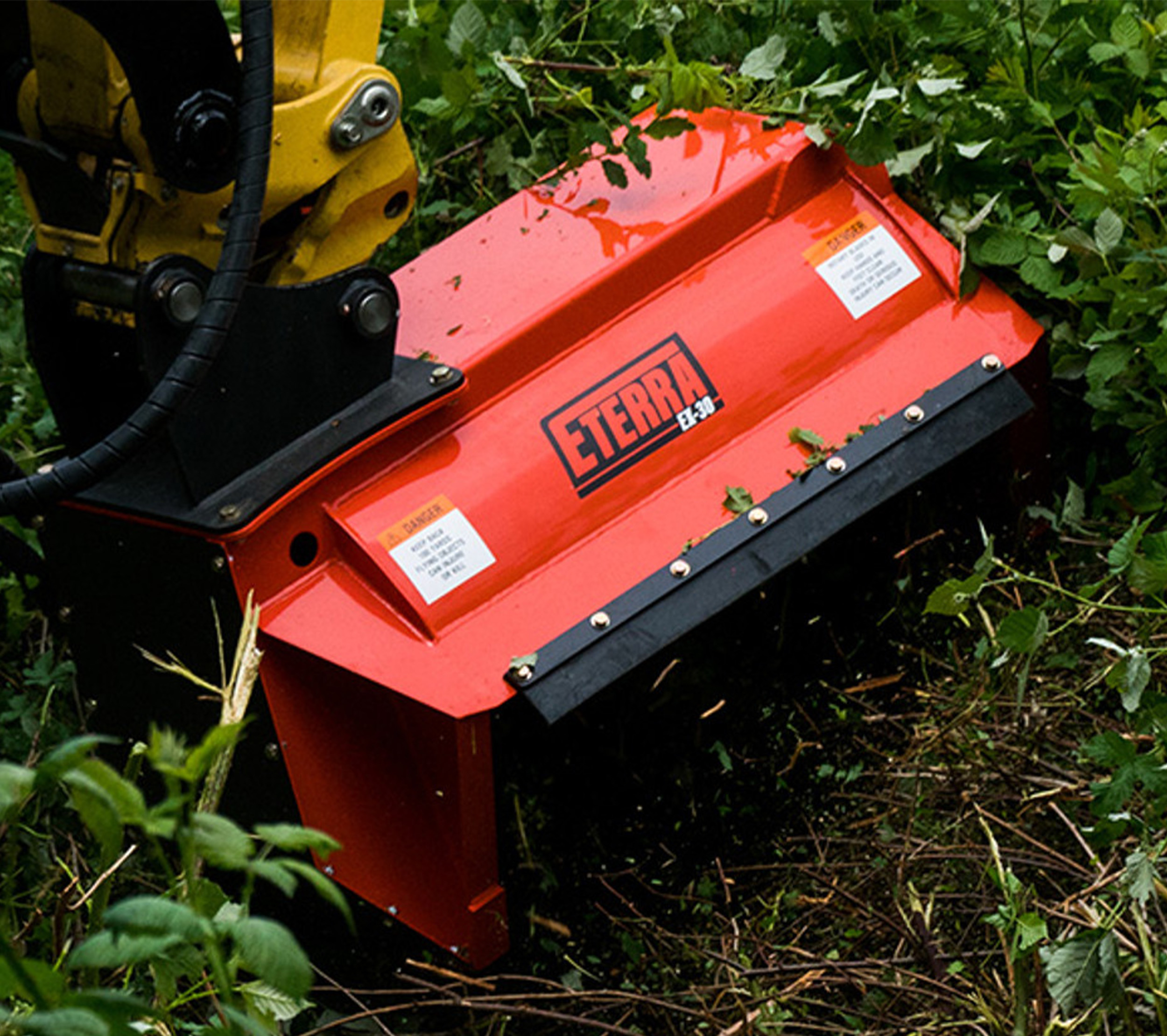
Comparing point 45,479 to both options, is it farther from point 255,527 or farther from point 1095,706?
point 1095,706

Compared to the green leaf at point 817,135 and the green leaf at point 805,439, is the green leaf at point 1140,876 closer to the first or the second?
the green leaf at point 805,439

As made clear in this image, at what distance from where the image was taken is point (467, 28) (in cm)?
271

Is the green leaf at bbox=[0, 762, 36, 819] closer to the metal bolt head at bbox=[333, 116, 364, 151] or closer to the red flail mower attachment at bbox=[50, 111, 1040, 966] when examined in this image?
the red flail mower attachment at bbox=[50, 111, 1040, 966]

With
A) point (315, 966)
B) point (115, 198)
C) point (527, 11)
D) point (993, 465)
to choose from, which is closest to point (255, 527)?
point (115, 198)

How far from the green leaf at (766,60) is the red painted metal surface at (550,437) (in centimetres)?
8

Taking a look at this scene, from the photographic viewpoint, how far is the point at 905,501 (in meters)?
2.35

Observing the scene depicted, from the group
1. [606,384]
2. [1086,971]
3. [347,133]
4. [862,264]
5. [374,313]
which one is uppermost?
[347,133]

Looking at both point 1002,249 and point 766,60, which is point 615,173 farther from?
point 1002,249

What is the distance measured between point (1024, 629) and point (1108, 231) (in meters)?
0.77

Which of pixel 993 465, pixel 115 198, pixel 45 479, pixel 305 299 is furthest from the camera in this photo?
pixel 993 465

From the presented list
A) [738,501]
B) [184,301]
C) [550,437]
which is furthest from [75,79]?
[738,501]

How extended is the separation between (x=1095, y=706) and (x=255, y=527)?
123 cm

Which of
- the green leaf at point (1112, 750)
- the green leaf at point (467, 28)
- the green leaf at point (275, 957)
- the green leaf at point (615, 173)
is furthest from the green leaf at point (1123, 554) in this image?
the green leaf at point (467, 28)

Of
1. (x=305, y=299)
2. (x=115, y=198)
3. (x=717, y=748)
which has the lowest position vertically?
(x=717, y=748)
